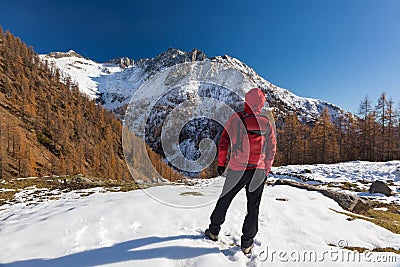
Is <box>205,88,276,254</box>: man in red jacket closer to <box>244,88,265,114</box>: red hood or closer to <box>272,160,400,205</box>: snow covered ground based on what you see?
<box>244,88,265,114</box>: red hood

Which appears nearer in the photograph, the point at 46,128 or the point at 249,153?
the point at 249,153

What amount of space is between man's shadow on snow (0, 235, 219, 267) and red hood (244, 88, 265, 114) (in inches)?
114

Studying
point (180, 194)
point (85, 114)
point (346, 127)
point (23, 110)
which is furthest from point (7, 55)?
point (346, 127)

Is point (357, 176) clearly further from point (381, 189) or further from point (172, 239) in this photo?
point (172, 239)

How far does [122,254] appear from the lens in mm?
4004

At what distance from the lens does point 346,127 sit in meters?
62.4

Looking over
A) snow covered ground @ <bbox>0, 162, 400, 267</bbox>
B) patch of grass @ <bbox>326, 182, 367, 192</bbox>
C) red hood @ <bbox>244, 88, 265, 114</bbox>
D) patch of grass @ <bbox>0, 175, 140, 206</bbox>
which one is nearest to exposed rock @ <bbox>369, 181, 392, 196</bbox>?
patch of grass @ <bbox>326, 182, 367, 192</bbox>

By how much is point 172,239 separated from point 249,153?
2398 millimetres

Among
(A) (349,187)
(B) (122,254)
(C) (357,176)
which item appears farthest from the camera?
(C) (357,176)

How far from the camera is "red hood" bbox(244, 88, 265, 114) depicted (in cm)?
451

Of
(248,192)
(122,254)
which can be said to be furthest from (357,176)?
(122,254)

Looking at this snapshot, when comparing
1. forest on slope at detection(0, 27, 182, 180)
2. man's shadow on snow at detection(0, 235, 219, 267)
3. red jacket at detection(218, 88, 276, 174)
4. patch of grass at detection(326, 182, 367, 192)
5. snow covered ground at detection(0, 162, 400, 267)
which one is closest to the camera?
man's shadow on snow at detection(0, 235, 219, 267)

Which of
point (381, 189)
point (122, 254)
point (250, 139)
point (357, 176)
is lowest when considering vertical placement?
point (381, 189)

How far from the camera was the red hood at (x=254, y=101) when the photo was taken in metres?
4.51
